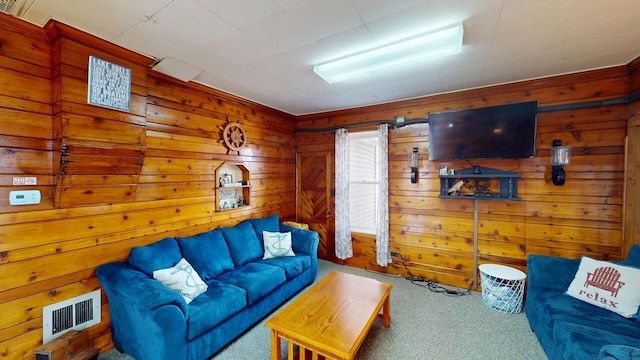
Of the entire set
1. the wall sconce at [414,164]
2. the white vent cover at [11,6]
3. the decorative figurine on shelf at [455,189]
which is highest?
the white vent cover at [11,6]

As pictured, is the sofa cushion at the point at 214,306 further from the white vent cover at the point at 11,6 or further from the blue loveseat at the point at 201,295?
the white vent cover at the point at 11,6

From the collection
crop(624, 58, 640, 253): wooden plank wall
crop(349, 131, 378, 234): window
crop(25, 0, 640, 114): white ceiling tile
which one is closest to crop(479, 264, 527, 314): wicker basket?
crop(624, 58, 640, 253): wooden plank wall

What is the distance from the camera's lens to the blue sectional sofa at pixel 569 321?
150 centimetres

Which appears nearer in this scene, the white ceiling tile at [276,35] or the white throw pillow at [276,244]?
the white ceiling tile at [276,35]

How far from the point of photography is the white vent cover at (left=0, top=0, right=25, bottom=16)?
1.58 m

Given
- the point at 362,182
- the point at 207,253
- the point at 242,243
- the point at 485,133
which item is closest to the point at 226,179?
the point at 242,243

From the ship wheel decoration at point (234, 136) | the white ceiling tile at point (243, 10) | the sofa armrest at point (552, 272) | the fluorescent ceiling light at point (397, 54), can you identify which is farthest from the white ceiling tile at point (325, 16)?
the sofa armrest at point (552, 272)

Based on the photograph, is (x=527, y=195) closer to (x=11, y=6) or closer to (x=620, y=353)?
(x=620, y=353)

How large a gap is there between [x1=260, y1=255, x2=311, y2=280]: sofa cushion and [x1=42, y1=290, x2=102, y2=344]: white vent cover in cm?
156

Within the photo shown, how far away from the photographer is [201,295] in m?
2.21

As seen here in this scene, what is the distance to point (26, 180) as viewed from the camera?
183cm

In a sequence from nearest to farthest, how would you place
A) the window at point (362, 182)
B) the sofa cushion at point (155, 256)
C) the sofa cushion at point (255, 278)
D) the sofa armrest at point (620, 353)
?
1. the sofa armrest at point (620, 353)
2. the sofa cushion at point (155, 256)
3. the sofa cushion at point (255, 278)
4. the window at point (362, 182)

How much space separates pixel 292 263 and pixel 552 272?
2.59 m

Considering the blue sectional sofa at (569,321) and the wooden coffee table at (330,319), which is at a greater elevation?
the blue sectional sofa at (569,321)
